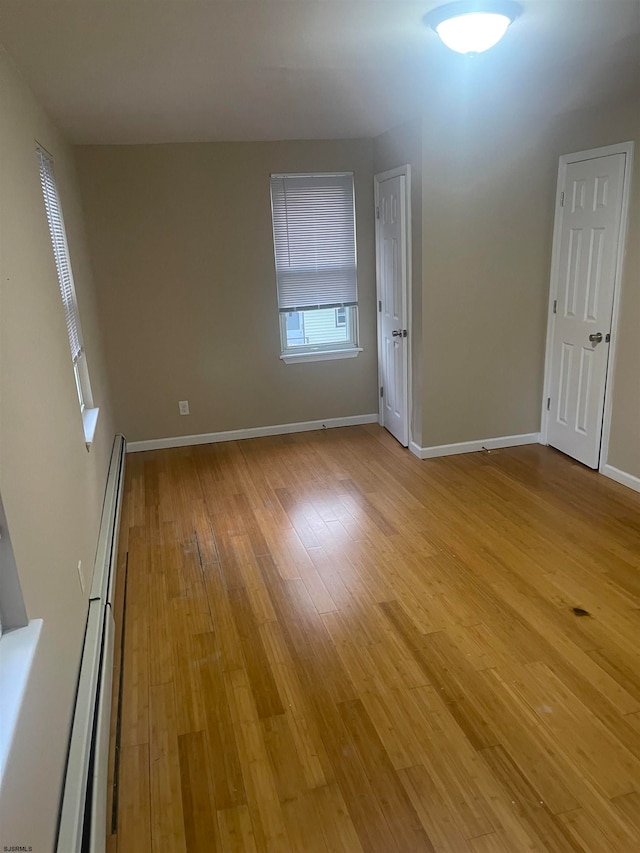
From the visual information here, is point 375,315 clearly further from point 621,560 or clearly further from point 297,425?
point 621,560

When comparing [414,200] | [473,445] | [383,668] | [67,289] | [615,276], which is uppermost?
[414,200]

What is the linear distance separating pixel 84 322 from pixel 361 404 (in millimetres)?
2568

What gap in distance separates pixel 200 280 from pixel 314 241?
100 centimetres

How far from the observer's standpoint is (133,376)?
189 inches

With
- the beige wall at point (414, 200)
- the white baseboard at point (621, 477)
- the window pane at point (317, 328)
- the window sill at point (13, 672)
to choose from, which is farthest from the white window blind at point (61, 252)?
the white baseboard at point (621, 477)

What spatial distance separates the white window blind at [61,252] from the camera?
118 inches

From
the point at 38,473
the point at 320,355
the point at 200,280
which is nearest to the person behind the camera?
A: the point at 38,473

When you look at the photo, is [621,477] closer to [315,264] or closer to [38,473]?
[315,264]

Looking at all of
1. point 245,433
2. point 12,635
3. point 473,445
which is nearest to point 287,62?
point 12,635

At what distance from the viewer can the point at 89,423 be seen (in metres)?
3.29

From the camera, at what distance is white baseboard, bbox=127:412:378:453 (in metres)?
4.99

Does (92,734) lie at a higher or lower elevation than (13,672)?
lower

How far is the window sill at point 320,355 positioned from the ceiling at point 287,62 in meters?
1.83

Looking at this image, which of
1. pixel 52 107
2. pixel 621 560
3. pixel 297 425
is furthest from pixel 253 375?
pixel 621 560
